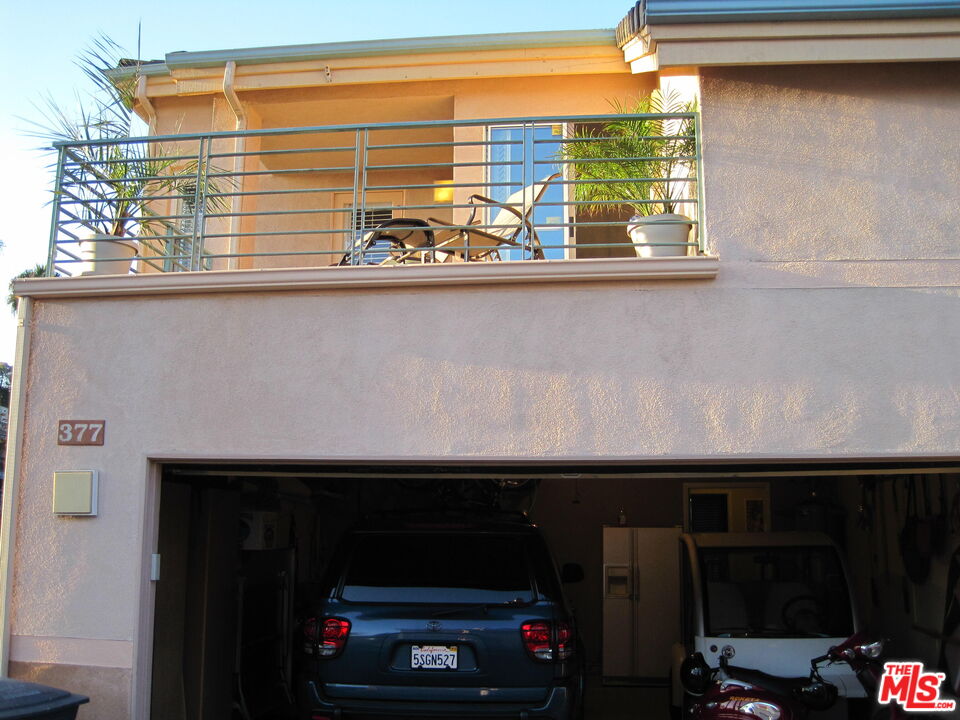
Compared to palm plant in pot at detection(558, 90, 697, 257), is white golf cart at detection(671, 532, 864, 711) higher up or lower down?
lower down

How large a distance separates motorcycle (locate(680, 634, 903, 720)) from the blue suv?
0.87 metres

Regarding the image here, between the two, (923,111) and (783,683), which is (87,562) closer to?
(783,683)

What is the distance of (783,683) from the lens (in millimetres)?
6453

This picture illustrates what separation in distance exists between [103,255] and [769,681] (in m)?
5.57

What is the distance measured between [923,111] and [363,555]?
499 centimetres

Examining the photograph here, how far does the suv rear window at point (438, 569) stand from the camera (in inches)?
264

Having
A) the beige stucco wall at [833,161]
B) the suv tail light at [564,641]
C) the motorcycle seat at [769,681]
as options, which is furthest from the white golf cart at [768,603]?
the beige stucco wall at [833,161]

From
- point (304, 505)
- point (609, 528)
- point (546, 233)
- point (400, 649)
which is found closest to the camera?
point (400, 649)

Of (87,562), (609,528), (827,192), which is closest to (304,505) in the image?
(609,528)

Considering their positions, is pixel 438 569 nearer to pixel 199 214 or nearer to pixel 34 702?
pixel 34 702

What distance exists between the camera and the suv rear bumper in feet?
20.7

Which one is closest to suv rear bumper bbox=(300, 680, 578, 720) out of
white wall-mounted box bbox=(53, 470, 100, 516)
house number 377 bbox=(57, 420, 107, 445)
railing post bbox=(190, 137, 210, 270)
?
white wall-mounted box bbox=(53, 470, 100, 516)

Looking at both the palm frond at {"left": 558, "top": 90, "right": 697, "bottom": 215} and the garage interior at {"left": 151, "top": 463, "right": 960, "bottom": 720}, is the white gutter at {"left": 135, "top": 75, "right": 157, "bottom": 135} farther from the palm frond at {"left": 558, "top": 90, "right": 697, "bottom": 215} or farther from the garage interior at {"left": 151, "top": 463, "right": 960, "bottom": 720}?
the palm frond at {"left": 558, "top": 90, "right": 697, "bottom": 215}

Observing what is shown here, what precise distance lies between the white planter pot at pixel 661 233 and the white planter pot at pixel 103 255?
371 cm
